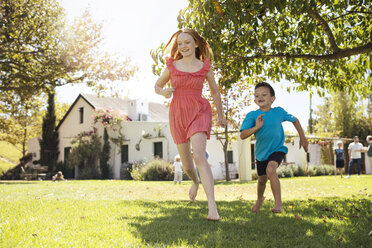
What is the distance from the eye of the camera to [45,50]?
14227 mm

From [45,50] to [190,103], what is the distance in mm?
12490

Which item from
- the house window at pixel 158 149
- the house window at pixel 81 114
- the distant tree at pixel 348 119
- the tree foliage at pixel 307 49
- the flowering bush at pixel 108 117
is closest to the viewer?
the tree foliage at pixel 307 49

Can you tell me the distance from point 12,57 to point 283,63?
11957mm

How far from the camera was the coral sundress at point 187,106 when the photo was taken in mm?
3568

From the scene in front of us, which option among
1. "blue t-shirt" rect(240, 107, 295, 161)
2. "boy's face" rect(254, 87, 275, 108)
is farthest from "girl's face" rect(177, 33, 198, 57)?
"blue t-shirt" rect(240, 107, 295, 161)

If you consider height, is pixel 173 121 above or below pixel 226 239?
above

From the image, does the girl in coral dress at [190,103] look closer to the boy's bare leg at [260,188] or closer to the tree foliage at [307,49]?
the boy's bare leg at [260,188]

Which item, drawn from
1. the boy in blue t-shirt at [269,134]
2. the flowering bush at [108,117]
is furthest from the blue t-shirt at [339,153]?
the flowering bush at [108,117]

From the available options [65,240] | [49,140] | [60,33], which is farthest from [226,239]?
[49,140]

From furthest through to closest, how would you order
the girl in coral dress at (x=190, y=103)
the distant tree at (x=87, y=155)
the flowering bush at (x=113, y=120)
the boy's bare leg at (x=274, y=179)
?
1. the distant tree at (x=87, y=155)
2. the flowering bush at (x=113, y=120)
3. the boy's bare leg at (x=274, y=179)
4. the girl in coral dress at (x=190, y=103)

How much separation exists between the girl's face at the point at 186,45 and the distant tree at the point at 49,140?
27.2 m

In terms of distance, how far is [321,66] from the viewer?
809 centimetres

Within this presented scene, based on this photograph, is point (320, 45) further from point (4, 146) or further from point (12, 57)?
point (4, 146)

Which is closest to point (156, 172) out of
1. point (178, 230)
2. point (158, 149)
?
point (158, 149)
